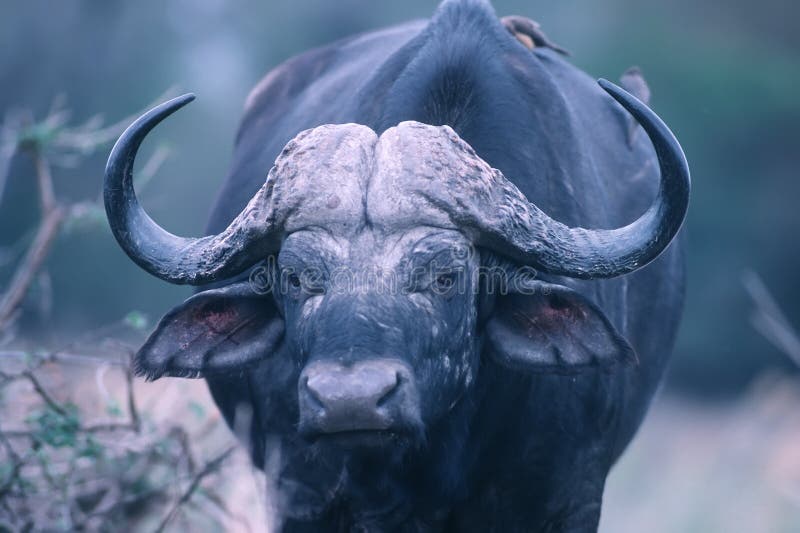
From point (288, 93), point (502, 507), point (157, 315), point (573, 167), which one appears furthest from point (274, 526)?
point (157, 315)

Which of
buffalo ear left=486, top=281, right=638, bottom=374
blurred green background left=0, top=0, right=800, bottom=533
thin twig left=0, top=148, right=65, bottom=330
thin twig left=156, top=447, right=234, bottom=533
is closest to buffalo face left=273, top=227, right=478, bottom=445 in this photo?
buffalo ear left=486, top=281, right=638, bottom=374

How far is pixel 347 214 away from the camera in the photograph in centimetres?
398

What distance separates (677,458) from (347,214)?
8.37 metres

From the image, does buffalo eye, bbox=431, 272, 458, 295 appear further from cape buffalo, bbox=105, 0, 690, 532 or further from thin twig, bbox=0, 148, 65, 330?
thin twig, bbox=0, 148, 65, 330

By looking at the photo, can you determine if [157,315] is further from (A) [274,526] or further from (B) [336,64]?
(A) [274,526]

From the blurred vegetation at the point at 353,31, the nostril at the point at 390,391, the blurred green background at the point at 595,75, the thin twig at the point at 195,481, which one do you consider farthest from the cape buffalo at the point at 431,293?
the blurred vegetation at the point at 353,31

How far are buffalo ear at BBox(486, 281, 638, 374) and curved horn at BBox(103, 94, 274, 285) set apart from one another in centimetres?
87

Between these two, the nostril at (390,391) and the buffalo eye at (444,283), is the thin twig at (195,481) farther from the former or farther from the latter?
the nostril at (390,391)

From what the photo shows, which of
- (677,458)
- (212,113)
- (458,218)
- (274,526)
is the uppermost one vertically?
(458,218)

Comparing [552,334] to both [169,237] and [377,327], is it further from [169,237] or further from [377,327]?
[169,237]

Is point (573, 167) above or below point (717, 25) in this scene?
above

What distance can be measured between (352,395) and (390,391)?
0.14 m

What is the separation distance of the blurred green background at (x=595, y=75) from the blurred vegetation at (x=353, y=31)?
2 centimetres

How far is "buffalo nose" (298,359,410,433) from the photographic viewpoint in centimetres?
356
